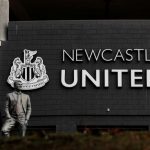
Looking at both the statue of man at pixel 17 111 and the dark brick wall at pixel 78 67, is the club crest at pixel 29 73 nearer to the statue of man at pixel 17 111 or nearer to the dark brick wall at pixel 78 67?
the dark brick wall at pixel 78 67

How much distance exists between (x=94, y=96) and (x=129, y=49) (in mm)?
Result: 1759

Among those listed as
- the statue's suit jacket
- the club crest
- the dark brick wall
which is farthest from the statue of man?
the club crest

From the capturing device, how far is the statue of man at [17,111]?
696 inches

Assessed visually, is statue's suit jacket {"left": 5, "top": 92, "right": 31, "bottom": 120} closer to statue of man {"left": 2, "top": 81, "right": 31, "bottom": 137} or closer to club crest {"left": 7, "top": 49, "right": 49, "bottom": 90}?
statue of man {"left": 2, "top": 81, "right": 31, "bottom": 137}

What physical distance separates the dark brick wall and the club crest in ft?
0.49

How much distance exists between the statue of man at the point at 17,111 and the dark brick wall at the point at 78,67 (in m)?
2.57

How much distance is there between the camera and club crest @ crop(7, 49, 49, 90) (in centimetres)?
2081

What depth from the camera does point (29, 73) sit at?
20906 millimetres

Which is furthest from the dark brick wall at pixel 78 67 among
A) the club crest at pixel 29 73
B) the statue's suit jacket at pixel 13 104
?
the statue's suit jacket at pixel 13 104

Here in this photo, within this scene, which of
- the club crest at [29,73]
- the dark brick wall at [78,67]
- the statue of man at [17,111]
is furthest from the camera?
the club crest at [29,73]

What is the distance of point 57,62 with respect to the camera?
20984 mm

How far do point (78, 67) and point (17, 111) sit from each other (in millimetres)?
3743

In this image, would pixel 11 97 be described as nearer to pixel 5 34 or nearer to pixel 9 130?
pixel 9 130

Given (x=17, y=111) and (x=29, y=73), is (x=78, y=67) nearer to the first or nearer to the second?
(x=29, y=73)
